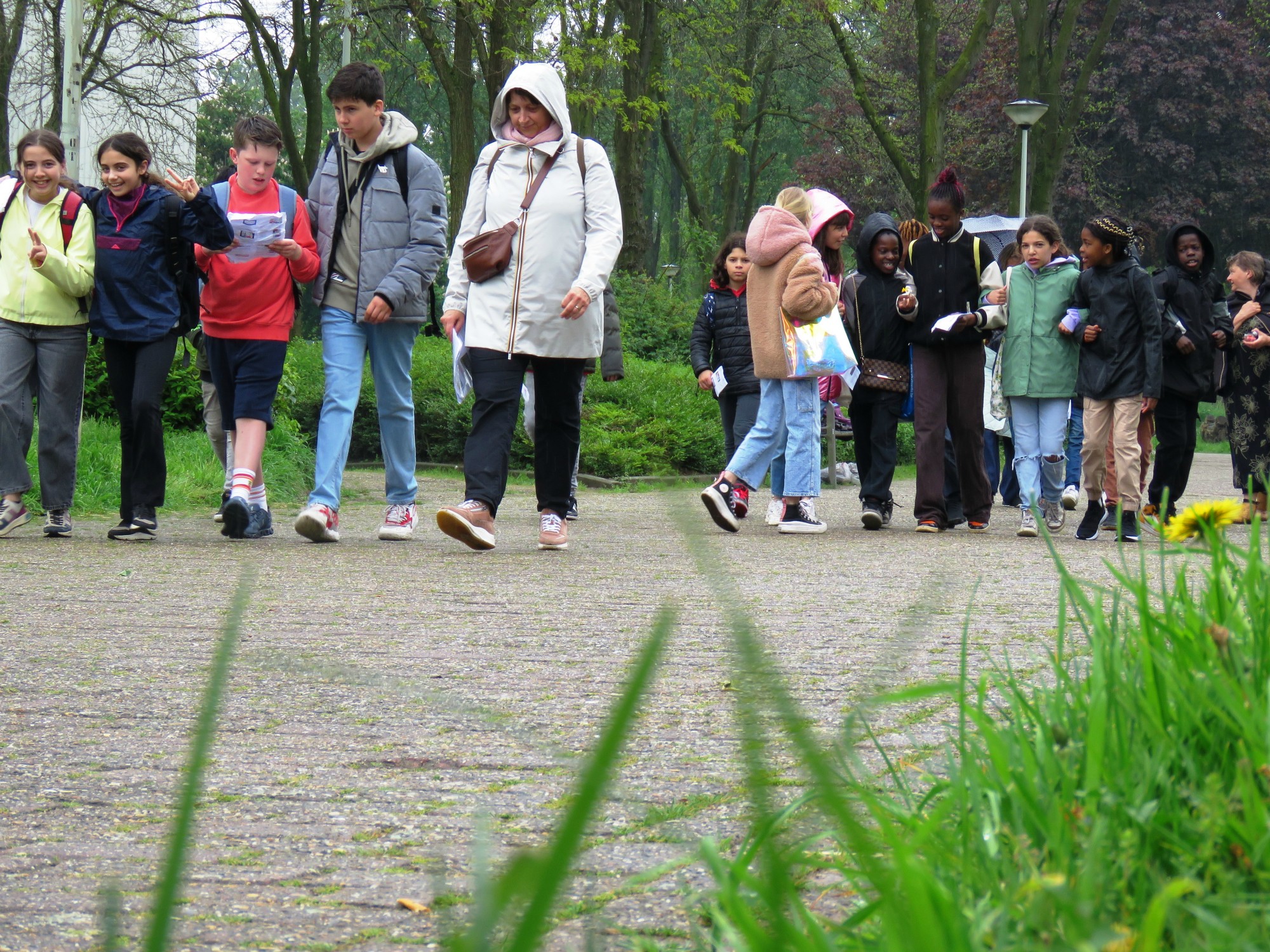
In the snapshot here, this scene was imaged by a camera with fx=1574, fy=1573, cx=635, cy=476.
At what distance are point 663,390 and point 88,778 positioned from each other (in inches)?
591

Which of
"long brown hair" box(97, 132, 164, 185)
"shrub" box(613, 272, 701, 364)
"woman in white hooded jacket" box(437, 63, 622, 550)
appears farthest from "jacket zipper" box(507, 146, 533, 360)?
"shrub" box(613, 272, 701, 364)

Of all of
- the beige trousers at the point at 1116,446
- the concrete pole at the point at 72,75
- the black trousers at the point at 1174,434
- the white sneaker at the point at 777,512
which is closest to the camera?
the beige trousers at the point at 1116,446

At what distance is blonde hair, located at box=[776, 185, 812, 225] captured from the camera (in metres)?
9.62

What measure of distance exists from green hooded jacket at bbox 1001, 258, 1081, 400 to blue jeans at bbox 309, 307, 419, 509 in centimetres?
386

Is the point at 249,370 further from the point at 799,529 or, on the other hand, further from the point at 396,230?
the point at 799,529

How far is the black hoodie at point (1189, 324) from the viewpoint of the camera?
10352 millimetres

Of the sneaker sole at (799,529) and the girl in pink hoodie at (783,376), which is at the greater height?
the girl in pink hoodie at (783,376)

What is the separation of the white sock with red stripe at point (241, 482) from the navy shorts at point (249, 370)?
0.28 m

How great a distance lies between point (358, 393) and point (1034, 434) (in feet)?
14.4

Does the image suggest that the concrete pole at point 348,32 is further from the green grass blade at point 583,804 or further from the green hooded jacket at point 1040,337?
the green grass blade at point 583,804

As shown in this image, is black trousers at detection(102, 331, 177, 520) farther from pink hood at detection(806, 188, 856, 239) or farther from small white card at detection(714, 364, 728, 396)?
small white card at detection(714, 364, 728, 396)

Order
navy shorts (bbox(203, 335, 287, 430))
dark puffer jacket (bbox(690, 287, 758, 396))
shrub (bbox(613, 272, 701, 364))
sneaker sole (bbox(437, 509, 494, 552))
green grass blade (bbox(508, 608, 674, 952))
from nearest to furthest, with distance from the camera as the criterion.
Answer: green grass blade (bbox(508, 608, 674, 952)), sneaker sole (bbox(437, 509, 494, 552)), navy shorts (bbox(203, 335, 287, 430)), dark puffer jacket (bbox(690, 287, 758, 396)), shrub (bbox(613, 272, 701, 364))

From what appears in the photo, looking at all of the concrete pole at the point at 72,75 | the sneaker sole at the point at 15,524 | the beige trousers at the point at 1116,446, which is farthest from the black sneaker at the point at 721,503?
the concrete pole at the point at 72,75

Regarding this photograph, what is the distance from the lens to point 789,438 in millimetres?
9422
